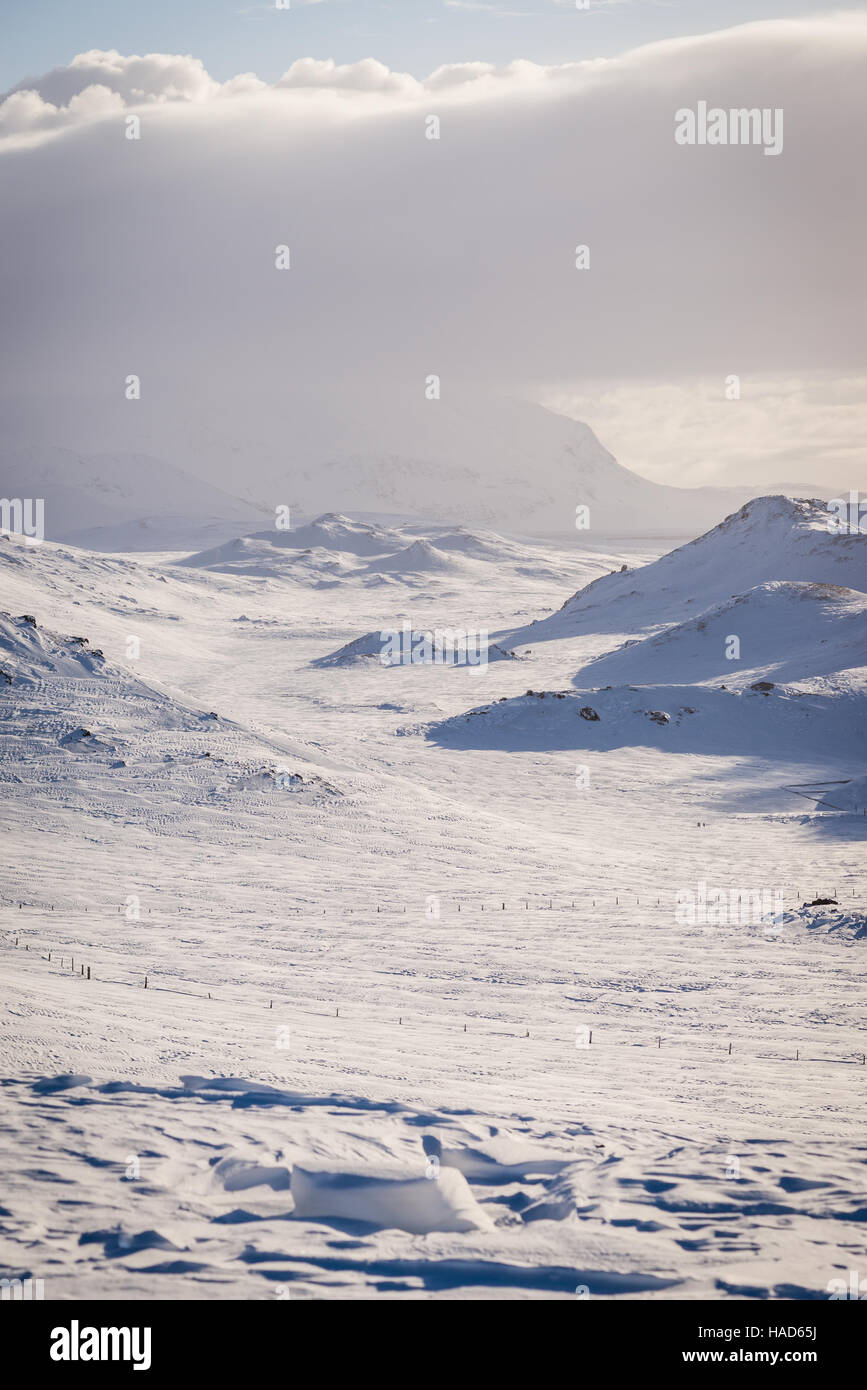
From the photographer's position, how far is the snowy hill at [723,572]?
58.8m

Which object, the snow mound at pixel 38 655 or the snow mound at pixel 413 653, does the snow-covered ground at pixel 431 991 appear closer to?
the snow mound at pixel 38 655

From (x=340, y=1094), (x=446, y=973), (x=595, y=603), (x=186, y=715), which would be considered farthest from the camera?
(x=595, y=603)

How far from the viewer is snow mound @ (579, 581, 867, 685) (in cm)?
4281

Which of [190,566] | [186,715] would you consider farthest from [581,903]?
[190,566]

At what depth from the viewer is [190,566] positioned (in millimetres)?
114500

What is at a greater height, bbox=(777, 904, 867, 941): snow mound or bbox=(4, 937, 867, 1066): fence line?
bbox=(4, 937, 867, 1066): fence line

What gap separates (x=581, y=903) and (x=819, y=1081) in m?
7.72

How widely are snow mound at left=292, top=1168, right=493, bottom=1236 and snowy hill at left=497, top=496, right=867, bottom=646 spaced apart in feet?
172

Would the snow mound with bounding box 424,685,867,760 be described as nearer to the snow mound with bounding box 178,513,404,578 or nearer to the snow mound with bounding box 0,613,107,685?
the snow mound with bounding box 0,613,107,685

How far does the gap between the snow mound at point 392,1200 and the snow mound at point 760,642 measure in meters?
37.1

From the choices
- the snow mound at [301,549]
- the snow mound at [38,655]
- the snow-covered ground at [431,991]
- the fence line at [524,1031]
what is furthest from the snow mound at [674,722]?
the snow mound at [301,549]

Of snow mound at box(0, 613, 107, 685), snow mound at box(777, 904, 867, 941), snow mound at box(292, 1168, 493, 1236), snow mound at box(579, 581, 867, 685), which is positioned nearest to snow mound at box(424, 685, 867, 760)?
snow mound at box(579, 581, 867, 685)
